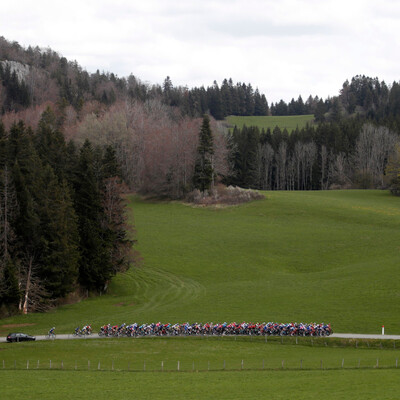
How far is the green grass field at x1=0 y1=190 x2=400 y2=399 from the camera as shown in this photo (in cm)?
3253

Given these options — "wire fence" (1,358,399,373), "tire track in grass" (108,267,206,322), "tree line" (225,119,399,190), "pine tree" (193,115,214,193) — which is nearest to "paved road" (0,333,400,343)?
"wire fence" (1,358,399,373)

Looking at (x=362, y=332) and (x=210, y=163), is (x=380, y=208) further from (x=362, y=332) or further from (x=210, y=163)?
(x=362, y=332)

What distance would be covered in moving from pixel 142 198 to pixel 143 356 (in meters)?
81.2

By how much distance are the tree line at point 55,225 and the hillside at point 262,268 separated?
316 cm

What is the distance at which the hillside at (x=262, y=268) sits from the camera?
180 ft

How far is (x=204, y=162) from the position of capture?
114 metres

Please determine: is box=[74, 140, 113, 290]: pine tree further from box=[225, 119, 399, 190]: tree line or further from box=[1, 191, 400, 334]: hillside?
box=[225, 119, 399, 190]: tree line

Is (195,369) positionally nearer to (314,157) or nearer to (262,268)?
(262,268)

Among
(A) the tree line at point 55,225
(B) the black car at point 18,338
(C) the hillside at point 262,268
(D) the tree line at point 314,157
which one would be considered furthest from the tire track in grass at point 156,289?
(D) the tree line at point 314,157

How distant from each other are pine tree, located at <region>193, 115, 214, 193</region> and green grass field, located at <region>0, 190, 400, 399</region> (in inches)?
280

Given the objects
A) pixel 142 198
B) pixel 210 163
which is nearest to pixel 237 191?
pixel 210 163

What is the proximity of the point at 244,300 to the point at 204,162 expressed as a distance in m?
57.8

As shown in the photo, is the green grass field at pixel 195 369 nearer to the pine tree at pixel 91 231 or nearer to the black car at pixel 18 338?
the black car at pixel 18 338

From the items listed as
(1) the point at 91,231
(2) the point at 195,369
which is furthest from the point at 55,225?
(2) the point at 195,369
